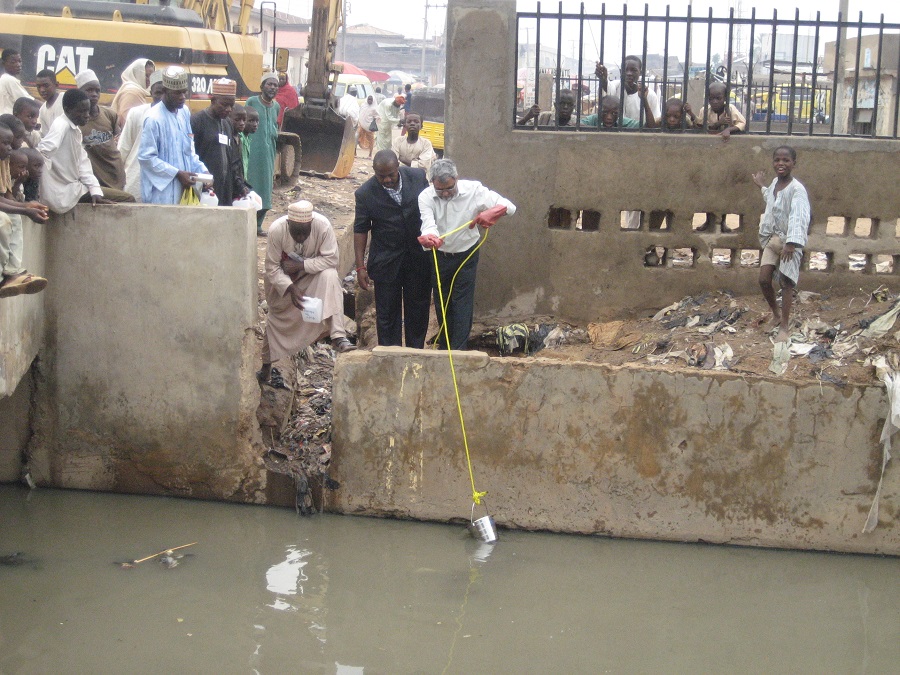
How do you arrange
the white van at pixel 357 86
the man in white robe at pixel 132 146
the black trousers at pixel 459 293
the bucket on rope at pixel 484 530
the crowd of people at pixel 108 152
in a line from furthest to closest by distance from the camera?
the white van at pixel 357 86 < the man in white robe at pixel 132 146 < the black trousers at pixel 459 293 < the bucket on rope at pixel 484 530 < the crowd of people at pixel 108 152

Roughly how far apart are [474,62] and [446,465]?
10.4 ft

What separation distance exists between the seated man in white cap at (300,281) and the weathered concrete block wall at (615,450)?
633 millimetres

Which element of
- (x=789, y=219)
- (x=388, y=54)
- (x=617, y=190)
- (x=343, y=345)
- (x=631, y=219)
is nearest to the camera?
(x=343, y=345)

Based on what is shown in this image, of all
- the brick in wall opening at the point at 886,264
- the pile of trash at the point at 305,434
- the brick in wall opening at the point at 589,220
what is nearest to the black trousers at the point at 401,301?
the pile of trash at the point at 305,434

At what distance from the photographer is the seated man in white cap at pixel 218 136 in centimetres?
816

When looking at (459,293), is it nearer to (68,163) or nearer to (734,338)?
(734,338)

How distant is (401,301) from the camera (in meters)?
7.66

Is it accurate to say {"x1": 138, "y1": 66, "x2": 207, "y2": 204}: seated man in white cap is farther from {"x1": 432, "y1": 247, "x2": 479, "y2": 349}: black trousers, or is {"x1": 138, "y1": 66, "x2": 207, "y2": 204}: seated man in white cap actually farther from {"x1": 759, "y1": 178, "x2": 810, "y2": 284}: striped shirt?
{"x1": 759, "y1": 178, "x2": 810, "y2": 284}: striped shirt

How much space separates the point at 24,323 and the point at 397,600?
2.82 meters

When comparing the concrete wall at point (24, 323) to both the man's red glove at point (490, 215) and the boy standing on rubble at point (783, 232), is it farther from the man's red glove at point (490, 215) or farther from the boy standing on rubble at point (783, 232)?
the boy standing on rubble at point (783, 232)

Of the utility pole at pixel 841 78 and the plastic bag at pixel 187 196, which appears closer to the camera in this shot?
the plastic bag at pixel 187 196

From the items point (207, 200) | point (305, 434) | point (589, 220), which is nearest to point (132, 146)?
point (207, 200)

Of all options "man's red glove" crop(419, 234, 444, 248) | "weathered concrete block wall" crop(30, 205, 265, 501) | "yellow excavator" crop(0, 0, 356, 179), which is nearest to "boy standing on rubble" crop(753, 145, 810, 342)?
"man's red glove" crop(419, 234, 444, 248)

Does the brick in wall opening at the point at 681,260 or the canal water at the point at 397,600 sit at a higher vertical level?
the brick in wall opening at the point at 681,260
